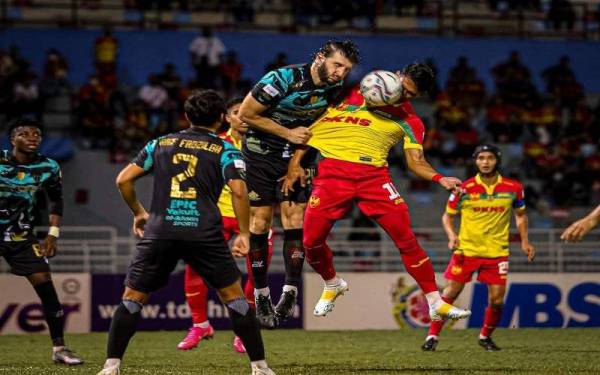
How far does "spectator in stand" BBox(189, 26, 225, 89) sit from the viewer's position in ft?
85.4

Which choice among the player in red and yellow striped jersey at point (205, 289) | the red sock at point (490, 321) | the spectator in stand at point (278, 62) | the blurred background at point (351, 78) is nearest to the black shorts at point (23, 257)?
the player in red and yellow striped jersey at point (205, 289)

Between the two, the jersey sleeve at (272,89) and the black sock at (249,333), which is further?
the jersey sleeve at (272,89)

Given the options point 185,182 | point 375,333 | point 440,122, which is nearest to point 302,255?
point 185,182

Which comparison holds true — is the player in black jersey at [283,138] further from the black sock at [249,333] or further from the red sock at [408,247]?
the black sock at [249,333]

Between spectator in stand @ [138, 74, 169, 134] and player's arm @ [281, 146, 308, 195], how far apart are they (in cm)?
1425

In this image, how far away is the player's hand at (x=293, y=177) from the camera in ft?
34.9

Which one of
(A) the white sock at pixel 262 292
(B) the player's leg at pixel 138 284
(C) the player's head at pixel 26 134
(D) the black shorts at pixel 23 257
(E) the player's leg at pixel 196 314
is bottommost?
(E) the player's leg at pixel 196 314

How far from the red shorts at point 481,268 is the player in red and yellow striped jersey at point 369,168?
3342mm

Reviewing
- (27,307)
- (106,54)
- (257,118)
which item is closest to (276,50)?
(106,54)

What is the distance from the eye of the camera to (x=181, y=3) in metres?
28.4

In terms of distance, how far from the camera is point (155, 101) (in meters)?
25.2

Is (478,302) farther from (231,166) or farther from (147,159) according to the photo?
(147,159)

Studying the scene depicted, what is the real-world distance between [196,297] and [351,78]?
15920 millimetres

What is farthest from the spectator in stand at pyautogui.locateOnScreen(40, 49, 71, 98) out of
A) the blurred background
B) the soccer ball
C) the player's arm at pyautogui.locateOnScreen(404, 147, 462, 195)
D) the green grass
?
the player's arm at pyautogui.locateOnScreen(404, 147, 462, 195)
